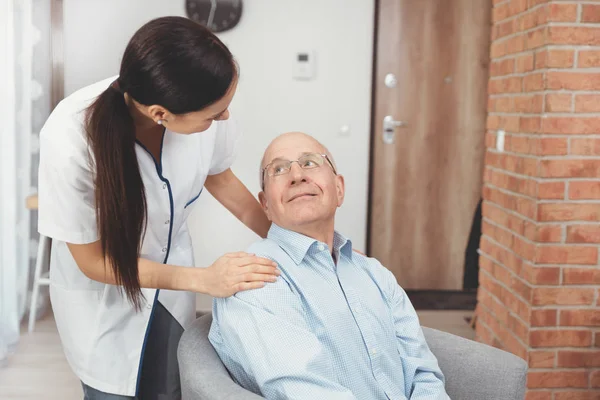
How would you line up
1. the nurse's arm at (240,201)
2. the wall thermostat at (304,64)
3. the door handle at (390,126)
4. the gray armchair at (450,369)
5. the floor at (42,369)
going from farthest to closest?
the door handle at (390,126)
the wall thermostat at (304,64)
the floor at (42,369)
the nurse's arm at (240,201)
the gray armchair at (450,369)

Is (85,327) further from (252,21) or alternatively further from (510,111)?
(252,21)

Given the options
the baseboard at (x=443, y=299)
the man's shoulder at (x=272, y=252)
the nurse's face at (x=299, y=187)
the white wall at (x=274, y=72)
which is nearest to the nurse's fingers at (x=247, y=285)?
the man's shoulder at (x=272, y=252)

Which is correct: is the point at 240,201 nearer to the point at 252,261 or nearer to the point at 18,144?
the point at 252,261

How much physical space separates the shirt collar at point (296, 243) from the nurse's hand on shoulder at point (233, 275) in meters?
0.15

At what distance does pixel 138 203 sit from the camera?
1257 millimetres

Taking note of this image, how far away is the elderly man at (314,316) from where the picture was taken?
1.23m

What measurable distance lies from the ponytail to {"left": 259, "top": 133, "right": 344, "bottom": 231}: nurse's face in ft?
1.18

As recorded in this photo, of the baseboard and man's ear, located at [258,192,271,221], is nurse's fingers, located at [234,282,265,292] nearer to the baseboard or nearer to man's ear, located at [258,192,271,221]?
man's ear, located at [258,192,271,221]

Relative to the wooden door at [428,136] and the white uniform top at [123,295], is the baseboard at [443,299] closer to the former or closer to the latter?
the wooden door at [428,136]

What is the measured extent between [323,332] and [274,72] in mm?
2702

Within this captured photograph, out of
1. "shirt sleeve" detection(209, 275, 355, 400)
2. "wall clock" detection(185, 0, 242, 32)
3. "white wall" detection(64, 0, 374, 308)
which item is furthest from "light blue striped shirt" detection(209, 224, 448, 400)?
"wall clock" detection(185, 0, 242, 32)

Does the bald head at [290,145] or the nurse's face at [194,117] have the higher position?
the nurse's face at [194,117]

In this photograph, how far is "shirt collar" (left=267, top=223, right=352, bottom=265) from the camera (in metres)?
1.44

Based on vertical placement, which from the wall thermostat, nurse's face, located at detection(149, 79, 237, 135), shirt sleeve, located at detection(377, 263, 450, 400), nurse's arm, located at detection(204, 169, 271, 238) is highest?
the wall thermostat
